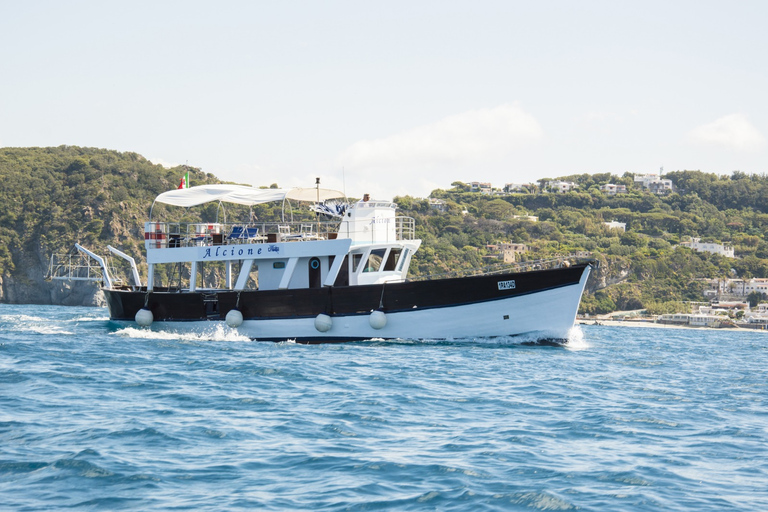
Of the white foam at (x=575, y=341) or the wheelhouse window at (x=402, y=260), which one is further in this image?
the wheelhouse window at (x=402, y=260)

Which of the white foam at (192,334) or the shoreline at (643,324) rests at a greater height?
the white foam at (192,334)

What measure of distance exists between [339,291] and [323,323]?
1.11m

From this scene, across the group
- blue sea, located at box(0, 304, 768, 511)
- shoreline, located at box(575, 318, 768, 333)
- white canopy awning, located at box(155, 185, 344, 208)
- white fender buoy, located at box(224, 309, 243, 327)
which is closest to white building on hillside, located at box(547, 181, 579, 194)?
shoreline, located at box(575, 318, 768, 333)

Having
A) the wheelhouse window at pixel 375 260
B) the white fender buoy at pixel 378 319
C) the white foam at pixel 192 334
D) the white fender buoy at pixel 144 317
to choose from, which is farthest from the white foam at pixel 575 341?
the white fender buoy at pixel 144 317

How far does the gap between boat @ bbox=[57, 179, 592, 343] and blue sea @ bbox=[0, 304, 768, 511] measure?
3.48 meters

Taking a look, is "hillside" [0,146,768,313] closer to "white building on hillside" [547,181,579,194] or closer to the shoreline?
the shoreline

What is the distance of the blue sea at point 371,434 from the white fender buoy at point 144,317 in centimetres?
725

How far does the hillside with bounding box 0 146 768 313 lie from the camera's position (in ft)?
277

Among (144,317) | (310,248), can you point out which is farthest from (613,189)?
(144,317)

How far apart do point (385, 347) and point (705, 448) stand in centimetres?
1249

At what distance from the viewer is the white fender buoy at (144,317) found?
91.8 ft

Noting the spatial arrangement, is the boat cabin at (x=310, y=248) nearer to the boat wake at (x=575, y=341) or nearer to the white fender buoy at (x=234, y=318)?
the white fender buoy at (x=234, y=318)

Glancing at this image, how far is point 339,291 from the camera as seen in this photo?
81.1ft

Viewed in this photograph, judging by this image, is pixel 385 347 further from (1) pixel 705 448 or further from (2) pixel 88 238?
(2) pixel 88 238
